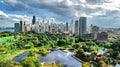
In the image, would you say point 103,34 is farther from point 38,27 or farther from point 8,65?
point 8,65

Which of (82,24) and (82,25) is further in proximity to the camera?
(82,24)

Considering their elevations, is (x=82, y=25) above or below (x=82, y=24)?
below

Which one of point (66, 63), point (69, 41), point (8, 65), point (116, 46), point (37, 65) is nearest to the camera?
point (8, 65)

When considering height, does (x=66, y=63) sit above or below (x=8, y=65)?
below

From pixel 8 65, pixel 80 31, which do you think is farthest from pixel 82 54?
pixel 80 31

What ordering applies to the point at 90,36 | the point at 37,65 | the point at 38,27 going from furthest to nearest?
the point at 38,27 → the point at 90,36 → the point at 37,65

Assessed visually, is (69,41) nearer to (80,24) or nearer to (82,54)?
(82,54)

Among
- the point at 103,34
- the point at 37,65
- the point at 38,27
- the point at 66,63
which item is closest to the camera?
the point at 37,65

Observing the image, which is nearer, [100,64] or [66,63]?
[100,64]

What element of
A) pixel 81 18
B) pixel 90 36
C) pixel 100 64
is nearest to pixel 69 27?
pixel 81 18
